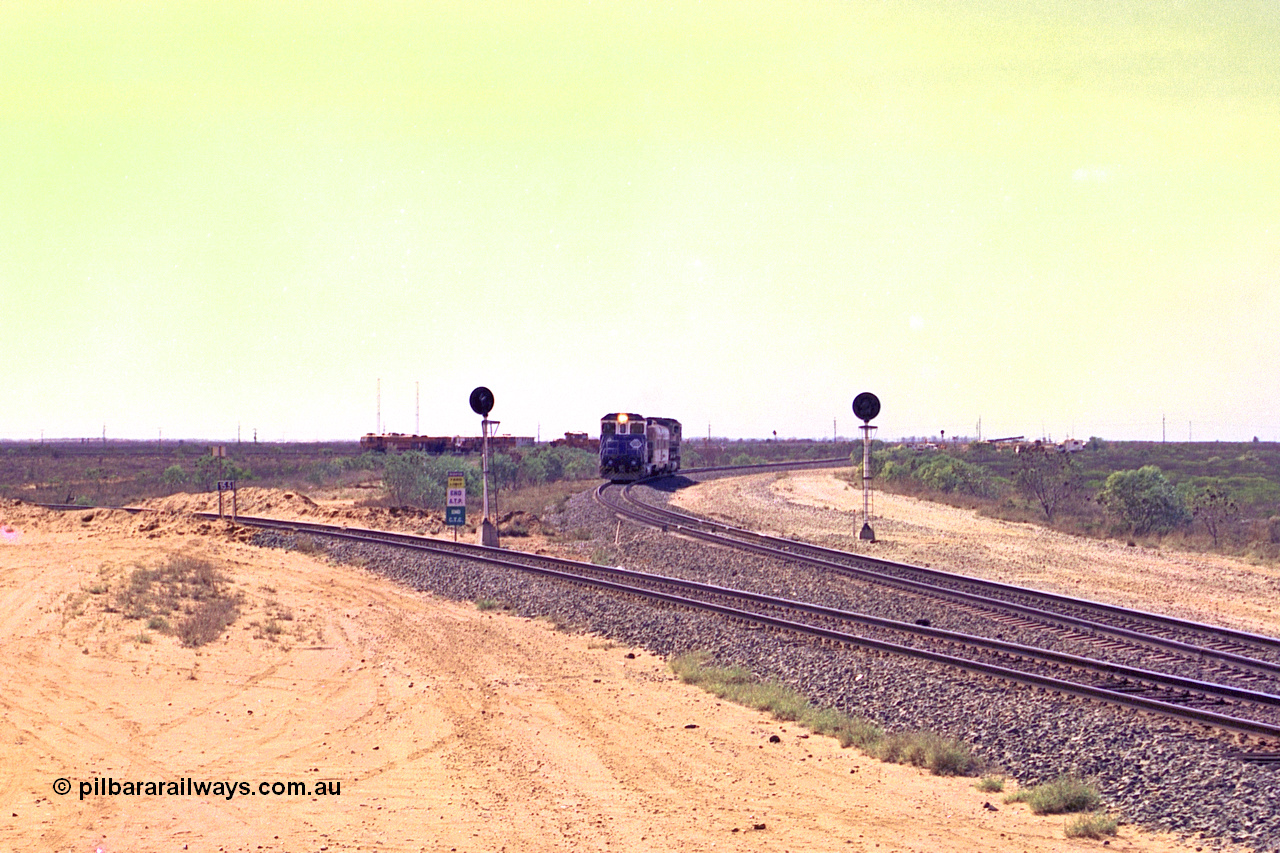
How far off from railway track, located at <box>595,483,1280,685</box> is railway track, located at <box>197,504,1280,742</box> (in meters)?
1.43

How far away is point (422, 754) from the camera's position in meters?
10.2

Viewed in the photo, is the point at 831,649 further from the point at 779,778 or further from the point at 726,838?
the point at 726,838

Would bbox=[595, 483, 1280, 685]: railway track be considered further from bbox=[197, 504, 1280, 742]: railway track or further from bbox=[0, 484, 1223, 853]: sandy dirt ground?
bbox=[0, 484, 1223, 853]: sandy dirt ground

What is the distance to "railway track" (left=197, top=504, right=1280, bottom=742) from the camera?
11047 mm

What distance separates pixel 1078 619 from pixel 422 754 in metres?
11.2

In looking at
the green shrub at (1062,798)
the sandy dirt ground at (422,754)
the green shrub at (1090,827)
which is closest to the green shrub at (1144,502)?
the sandy dirt ground at (422,754)

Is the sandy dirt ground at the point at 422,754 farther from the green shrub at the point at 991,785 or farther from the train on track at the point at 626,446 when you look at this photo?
the train on track at the point at 626,446

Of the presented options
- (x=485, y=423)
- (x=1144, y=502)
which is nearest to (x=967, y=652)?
(x=485, y=423)

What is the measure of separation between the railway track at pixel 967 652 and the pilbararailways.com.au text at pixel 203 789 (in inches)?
316

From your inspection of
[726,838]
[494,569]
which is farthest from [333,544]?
[726,838]

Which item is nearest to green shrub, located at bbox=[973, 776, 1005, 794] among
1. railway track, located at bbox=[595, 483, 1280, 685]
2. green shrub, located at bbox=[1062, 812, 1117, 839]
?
green shrub, located at bbox=[1062, 812, 1117, 839]

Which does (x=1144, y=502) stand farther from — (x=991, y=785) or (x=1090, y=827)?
(x=1090, y=827)

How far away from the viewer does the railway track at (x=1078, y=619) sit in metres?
13.7

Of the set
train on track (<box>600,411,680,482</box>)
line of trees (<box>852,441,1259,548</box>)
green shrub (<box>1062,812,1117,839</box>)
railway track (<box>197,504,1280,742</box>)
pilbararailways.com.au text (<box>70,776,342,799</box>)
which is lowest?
pilbararailways.com.au text (<box>70,776,342,799</box>)
